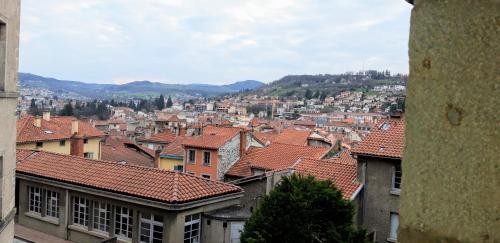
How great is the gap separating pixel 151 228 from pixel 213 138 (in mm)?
19363

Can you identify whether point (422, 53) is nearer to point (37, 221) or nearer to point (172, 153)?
point (37, 221)

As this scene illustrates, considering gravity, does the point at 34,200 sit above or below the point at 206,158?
below

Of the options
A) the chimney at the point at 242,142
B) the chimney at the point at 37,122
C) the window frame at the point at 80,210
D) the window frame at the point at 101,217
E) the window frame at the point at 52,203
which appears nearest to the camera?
the window frame at the point at 101,217

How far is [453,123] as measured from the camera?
1.69 metres

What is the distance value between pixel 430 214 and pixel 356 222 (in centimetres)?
2079

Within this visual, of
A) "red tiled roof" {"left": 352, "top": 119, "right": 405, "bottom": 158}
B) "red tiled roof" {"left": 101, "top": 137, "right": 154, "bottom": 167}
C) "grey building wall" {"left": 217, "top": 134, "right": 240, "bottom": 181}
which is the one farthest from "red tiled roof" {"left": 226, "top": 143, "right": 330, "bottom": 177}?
"red tiled roof" {"left": 101, "top": 137, "right": 154, "bottom": 167}

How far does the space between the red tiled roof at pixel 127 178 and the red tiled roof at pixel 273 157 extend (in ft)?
35.7

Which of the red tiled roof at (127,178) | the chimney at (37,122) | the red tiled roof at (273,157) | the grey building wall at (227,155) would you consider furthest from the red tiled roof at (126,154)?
the red tiled roof at (127,178)

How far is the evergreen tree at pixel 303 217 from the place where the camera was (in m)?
15.0

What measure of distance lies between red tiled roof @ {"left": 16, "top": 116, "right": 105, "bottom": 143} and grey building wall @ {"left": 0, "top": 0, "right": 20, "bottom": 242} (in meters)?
30.7

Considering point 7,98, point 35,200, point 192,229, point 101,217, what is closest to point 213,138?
point 35,200

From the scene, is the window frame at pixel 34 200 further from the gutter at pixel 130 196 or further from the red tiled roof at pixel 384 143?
the red tiled roof at pixel 384 143

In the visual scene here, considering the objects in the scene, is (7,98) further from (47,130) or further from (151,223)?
(47,130)

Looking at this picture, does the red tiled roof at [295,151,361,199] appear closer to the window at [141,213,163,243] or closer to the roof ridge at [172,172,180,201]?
the roof ridge at [172,172,180,201]
